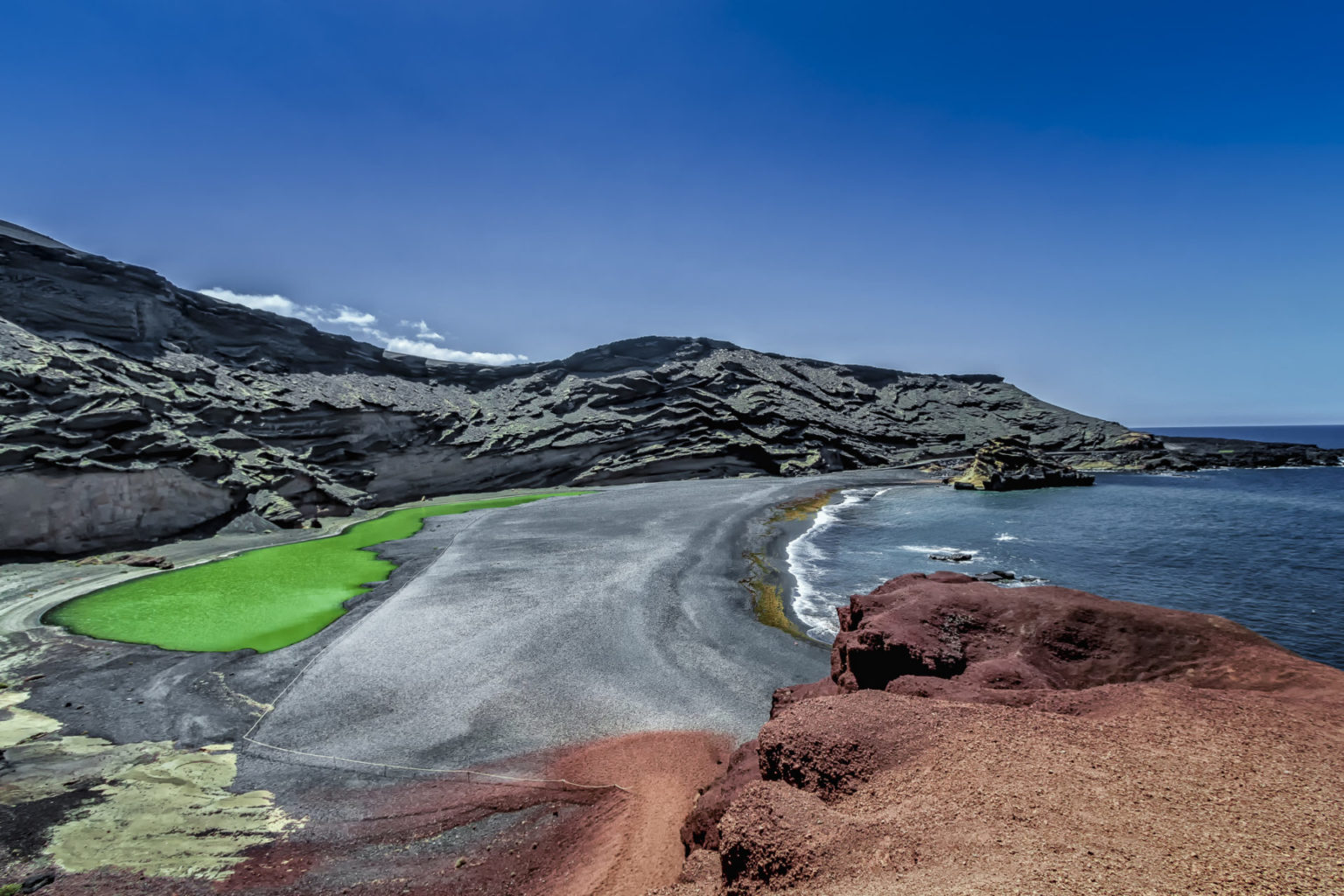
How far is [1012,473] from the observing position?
44.1 m

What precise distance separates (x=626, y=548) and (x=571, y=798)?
1515cm

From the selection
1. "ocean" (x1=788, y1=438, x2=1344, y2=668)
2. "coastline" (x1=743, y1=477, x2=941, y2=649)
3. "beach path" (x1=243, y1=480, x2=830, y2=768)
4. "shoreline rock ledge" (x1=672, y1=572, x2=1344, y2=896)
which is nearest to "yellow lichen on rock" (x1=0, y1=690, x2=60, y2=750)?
"beach path" (x1=243, y1=480, x2=830, y2=768)

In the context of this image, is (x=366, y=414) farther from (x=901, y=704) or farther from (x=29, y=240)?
(x=901, y=704)

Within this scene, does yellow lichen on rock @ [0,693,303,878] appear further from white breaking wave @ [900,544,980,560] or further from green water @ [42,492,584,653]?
white breaking wave @ [900,544,980,560]

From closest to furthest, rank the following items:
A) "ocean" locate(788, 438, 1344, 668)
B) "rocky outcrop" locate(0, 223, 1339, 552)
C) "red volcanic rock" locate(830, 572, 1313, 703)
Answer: "red volcanic rock" locate(830, 572, 1313, 703)
"ocean" locate(788, 438, 1344, 668)
"rocky outcrop" locate(0, 223, 1339, 552)

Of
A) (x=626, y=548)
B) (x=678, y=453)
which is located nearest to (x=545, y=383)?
(x=678, y=453)

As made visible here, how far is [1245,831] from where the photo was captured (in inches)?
123

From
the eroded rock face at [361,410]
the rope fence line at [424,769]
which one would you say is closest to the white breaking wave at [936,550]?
the rope fence line at [424,769]

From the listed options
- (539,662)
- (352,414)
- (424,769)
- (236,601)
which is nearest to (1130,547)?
(539,662)

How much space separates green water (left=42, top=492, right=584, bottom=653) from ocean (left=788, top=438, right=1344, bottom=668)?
1449cm

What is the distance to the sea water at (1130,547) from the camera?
15641mm

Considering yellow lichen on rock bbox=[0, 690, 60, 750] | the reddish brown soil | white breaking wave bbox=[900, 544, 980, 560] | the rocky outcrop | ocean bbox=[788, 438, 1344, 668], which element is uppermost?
the rocky outcrop

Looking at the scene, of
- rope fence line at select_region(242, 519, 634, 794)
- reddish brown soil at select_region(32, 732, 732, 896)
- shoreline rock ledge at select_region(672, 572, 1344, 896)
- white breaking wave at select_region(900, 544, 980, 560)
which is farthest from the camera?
white breaking wave at select_region(900, 544, 980, 560)

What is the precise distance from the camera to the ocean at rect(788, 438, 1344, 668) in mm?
15633
